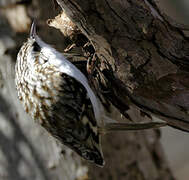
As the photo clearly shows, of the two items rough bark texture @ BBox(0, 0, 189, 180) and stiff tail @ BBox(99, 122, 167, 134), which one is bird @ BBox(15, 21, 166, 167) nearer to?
stiff tail @ BBox(99, 122, 167, 134)

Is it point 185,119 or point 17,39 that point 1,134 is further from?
point 185,119

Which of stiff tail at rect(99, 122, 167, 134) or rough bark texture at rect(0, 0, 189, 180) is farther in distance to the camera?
stiff tail at rect(99, 122, 167, 134)

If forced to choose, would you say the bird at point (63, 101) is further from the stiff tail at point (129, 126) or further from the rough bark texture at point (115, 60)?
the rough bark texture at point (115, 60)

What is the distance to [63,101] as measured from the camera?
2.38 metres

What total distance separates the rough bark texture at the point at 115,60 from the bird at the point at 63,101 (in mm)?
121

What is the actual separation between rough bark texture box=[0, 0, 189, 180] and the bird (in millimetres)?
121

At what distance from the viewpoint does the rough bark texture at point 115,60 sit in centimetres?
198

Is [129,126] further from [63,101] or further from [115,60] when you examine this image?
[115,60]

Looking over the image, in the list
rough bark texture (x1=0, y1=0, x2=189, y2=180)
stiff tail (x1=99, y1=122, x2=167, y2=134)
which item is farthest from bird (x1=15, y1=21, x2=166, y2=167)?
rough bark texture (x1=0, y1=0, x2=189, y2=180)

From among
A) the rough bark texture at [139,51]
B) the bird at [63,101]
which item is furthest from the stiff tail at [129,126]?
the rough bark texture at [139,51]

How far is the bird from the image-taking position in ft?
7.68

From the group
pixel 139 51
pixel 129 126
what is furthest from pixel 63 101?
pixel 139 51

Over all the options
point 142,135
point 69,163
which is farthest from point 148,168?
point 69,163

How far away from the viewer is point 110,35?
6.56 ft
